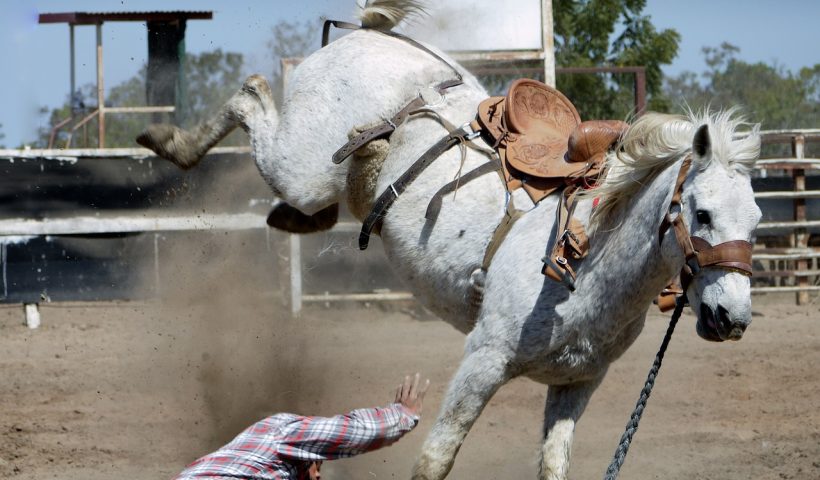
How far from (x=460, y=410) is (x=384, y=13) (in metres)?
2.22

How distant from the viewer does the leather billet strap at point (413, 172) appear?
4.39 meters

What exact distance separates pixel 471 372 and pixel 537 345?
31 cm

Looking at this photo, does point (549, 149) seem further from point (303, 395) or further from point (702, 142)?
point (303, 395)

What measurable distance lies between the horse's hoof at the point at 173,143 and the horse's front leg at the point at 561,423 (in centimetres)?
233

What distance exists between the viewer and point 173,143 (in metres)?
5.27

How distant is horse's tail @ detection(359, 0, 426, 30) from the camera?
5109 mm

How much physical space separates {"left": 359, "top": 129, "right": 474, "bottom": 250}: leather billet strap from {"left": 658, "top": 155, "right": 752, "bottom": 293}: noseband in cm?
123

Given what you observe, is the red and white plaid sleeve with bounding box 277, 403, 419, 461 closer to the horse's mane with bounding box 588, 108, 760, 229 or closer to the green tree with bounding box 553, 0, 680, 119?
the horse's mane with bounding box 588, 108, 760, 229

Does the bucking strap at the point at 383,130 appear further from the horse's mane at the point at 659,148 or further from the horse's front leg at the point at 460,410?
the horse's front leg at the point at 460,410

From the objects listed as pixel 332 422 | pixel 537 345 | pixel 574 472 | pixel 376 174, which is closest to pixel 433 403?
pixel 574 472

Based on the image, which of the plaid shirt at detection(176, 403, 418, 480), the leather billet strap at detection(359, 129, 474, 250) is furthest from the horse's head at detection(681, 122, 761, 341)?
the leather billet strap at detection(359, 129, 474, 250)

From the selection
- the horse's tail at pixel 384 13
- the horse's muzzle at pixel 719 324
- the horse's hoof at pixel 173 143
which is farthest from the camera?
the horse's hoof at pixel 173 143

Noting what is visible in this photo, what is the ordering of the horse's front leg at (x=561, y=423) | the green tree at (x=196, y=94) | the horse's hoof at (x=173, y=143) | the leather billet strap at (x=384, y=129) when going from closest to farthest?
the horse's front leg at (x=561, y=423) < the leather billet strap at (x=384, y=129) < the horse's hoof at (x=173, y=143) < the green tree at (x=196, y=94)

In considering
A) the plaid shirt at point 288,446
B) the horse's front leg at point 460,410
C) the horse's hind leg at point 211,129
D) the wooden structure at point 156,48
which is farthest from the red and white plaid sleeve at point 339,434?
the wooden structure at point 156,48
